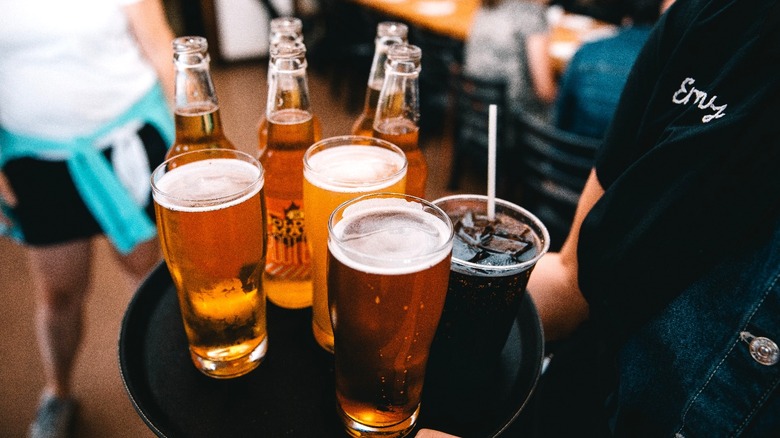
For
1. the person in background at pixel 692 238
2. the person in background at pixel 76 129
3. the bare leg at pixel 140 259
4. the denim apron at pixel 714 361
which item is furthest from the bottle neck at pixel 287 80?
the bare leg at pixel 140 259

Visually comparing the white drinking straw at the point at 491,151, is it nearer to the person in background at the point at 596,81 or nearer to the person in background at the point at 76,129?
the person in background at the point at 76,129

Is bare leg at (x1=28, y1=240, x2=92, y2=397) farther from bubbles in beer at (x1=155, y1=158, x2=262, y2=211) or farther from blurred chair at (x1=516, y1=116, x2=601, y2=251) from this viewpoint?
blurred chair at (x1=516, y1=116, x2=601, y2=251)

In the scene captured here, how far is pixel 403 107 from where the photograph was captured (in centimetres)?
93

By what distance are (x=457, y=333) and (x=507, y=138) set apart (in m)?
2.72

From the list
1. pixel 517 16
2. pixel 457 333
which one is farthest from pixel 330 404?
pixel 517 16

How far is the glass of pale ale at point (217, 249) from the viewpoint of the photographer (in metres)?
0.74

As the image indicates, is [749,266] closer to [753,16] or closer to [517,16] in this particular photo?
[753,16]

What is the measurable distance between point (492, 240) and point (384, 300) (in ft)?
0.84

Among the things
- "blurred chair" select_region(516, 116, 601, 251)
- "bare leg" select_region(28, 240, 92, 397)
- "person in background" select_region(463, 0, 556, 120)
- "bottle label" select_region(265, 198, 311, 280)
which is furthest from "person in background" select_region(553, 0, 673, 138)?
"bare leg" select_region(28, 240, 92, 397)

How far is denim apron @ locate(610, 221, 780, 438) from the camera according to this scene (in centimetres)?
78

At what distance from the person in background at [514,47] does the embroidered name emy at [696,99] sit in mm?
2388

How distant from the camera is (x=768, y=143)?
796 millimetres

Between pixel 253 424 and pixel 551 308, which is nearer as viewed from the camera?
pixel 253 424

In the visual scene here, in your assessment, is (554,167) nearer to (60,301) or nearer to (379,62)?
(379,62)
